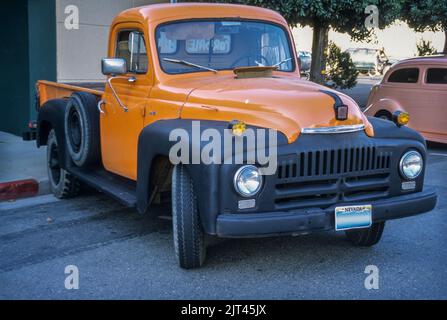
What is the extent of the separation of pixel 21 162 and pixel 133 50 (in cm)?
388

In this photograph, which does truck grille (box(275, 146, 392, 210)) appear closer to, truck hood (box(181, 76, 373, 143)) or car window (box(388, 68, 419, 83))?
truck hood (box(181, 76, 373, 143))

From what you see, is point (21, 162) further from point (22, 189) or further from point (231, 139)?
point (231, 139)

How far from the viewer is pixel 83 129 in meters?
6.29

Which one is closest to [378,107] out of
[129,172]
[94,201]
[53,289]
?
[94,201]

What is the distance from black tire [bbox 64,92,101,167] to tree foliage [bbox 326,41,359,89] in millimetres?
13042

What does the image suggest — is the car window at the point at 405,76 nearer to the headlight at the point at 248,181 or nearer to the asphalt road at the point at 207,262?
the asphalt road at the point at 207,262

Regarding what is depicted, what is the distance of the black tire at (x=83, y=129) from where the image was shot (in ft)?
20.6

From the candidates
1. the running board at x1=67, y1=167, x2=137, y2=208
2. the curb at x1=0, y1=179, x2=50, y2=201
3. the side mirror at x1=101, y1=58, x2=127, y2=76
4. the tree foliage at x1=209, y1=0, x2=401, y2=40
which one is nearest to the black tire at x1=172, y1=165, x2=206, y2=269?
the running board at x1=67, y1=167, x2=137, y2=208

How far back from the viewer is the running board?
5.46m

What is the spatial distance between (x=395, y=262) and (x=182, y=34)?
2625mm

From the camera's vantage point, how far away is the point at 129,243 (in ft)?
18.5

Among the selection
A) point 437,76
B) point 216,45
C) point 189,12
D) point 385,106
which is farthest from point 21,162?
point 437,76

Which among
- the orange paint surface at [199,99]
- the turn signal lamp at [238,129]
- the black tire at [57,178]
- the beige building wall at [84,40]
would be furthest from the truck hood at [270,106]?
the beige building wall at [84,40]
